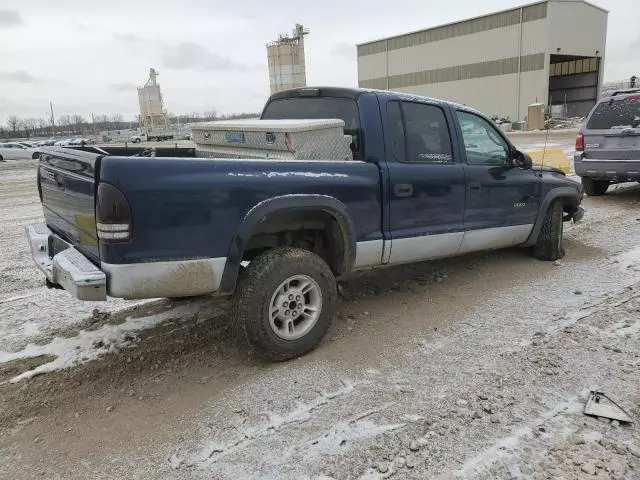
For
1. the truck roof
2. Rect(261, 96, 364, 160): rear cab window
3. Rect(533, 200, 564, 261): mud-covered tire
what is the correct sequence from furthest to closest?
1. Rect(533, 200, 564, 261): mud-covered tire
2. the truck roof
3. Rect(261, 96, 364, 160): rear cab window

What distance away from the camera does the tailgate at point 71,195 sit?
127 inches

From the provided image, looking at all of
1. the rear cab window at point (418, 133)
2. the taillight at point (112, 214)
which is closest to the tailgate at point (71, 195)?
the taillight at point (112, 214)

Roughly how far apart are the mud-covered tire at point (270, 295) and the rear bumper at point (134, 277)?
0.24m

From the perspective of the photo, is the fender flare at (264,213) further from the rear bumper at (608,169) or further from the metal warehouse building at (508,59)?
the metal warehouse building at (508,59)

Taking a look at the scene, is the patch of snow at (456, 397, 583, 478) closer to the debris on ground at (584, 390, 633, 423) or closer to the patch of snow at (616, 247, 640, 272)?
the debris on ground at (584, 390, 633, 423)

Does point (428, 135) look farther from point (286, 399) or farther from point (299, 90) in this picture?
→ point (286, 399)

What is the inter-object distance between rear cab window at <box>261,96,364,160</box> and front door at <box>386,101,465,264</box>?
29cm

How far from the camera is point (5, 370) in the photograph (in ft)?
12.3

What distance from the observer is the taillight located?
9.92ft

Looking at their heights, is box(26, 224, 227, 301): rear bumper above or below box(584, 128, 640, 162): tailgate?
below

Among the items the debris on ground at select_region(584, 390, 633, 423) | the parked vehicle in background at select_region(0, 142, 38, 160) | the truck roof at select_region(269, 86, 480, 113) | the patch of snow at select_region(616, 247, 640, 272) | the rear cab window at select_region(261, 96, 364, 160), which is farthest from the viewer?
the parked vehicle in background at select_region(0, 142, 38, 160)

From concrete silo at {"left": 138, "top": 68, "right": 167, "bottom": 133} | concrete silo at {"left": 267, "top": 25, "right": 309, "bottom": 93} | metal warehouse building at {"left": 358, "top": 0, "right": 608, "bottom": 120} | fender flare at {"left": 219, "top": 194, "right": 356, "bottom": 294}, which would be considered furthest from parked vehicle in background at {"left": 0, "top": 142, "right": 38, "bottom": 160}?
concrete silo at {"left": 138, "top": 68, "right": 167, "bottom": 133}

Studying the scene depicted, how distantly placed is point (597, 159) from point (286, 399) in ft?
27.9

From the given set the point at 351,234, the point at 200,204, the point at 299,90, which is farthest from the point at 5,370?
the point at 299,90
